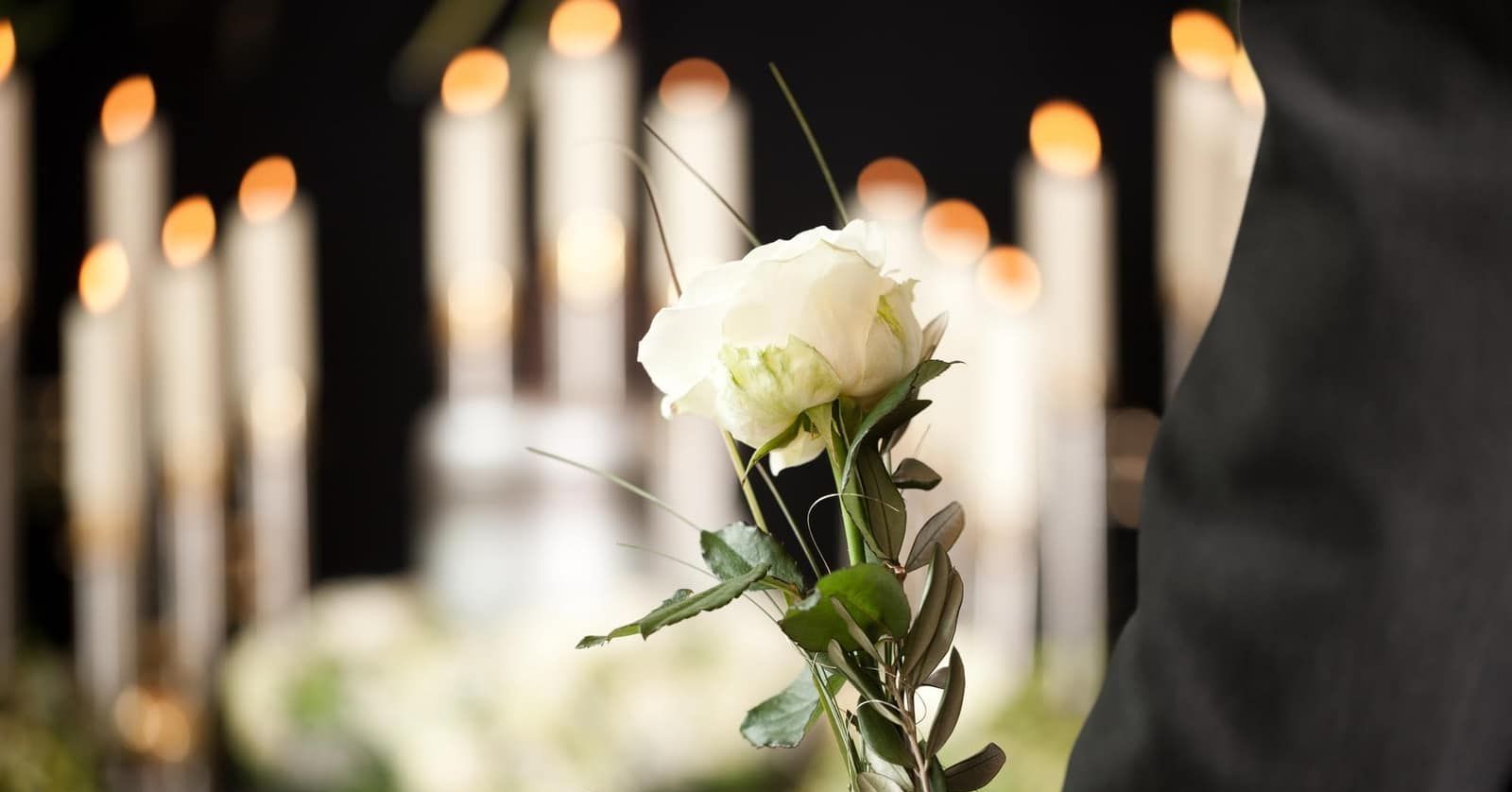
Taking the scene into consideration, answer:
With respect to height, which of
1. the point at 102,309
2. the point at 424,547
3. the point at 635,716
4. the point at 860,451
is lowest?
the point at 424,547

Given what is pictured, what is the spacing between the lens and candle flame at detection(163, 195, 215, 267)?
82cm

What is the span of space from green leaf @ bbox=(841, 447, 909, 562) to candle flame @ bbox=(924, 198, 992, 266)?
2.08ft

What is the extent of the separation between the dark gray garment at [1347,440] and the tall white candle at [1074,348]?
0.62 m

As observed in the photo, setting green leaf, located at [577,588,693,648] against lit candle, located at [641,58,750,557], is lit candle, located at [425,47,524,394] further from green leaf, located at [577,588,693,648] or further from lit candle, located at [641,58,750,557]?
green leaf, located at [577,588,693,648]

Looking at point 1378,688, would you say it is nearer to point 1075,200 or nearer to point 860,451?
point 860,451

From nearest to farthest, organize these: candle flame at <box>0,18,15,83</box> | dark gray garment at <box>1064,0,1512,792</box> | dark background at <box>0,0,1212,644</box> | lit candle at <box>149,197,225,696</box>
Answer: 1. dark gray garment at <box>1064,0,1512,792</box>
2. candle flame at <box>0,18,15,83</box>
3. lit candle at <box>149,197,225,696</box>
4. dark background at <box>0,0,1212,644</box>

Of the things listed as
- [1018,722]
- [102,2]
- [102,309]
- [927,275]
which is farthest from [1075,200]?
[102,2]

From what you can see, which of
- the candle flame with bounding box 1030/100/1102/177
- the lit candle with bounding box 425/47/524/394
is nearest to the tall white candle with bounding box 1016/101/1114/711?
the candle flame with bounding box 1030/100/1102/177

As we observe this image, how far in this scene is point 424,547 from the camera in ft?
3.65

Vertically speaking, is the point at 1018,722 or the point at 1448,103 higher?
the point at 1448,103

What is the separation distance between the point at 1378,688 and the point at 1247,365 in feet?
0.16

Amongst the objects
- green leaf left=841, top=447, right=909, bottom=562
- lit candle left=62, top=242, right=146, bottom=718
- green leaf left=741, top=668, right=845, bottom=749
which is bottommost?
lit candle left=62, top=242, right=146, bottom=718

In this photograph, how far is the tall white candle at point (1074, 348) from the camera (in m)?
0.81

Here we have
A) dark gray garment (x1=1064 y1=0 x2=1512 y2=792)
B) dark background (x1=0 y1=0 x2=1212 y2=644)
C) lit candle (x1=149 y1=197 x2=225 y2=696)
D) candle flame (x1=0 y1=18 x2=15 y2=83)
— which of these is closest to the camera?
dark gray garment (x1=1064 y1=0 x2=1512 y2=792)
